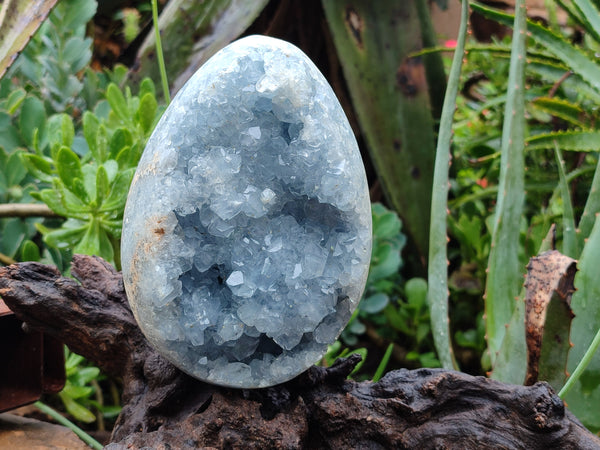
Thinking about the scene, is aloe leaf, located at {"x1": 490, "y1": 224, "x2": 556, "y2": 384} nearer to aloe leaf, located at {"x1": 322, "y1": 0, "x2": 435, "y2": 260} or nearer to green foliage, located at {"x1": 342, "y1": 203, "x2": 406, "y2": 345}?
green foliage, located at {"x1": 342, "y1": 203, "x2": 406, "y2": 345}

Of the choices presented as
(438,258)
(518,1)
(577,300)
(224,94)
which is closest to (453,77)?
(518,1)

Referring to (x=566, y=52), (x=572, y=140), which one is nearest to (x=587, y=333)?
(x=572, y=140)

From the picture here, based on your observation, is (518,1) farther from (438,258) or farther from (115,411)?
(115,411)

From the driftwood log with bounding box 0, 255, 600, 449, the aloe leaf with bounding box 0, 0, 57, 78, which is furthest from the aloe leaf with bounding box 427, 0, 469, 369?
the aloe leaf with bounding box 0, 0, 57, 78

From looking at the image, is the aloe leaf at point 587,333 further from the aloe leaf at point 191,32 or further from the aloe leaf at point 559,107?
the aloe leaf at point 191,32

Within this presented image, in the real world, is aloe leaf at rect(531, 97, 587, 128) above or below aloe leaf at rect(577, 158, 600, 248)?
above

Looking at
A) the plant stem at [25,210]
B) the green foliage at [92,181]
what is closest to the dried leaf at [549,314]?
the green foliage at [92,181]

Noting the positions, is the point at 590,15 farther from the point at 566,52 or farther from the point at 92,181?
the point at 92,181
